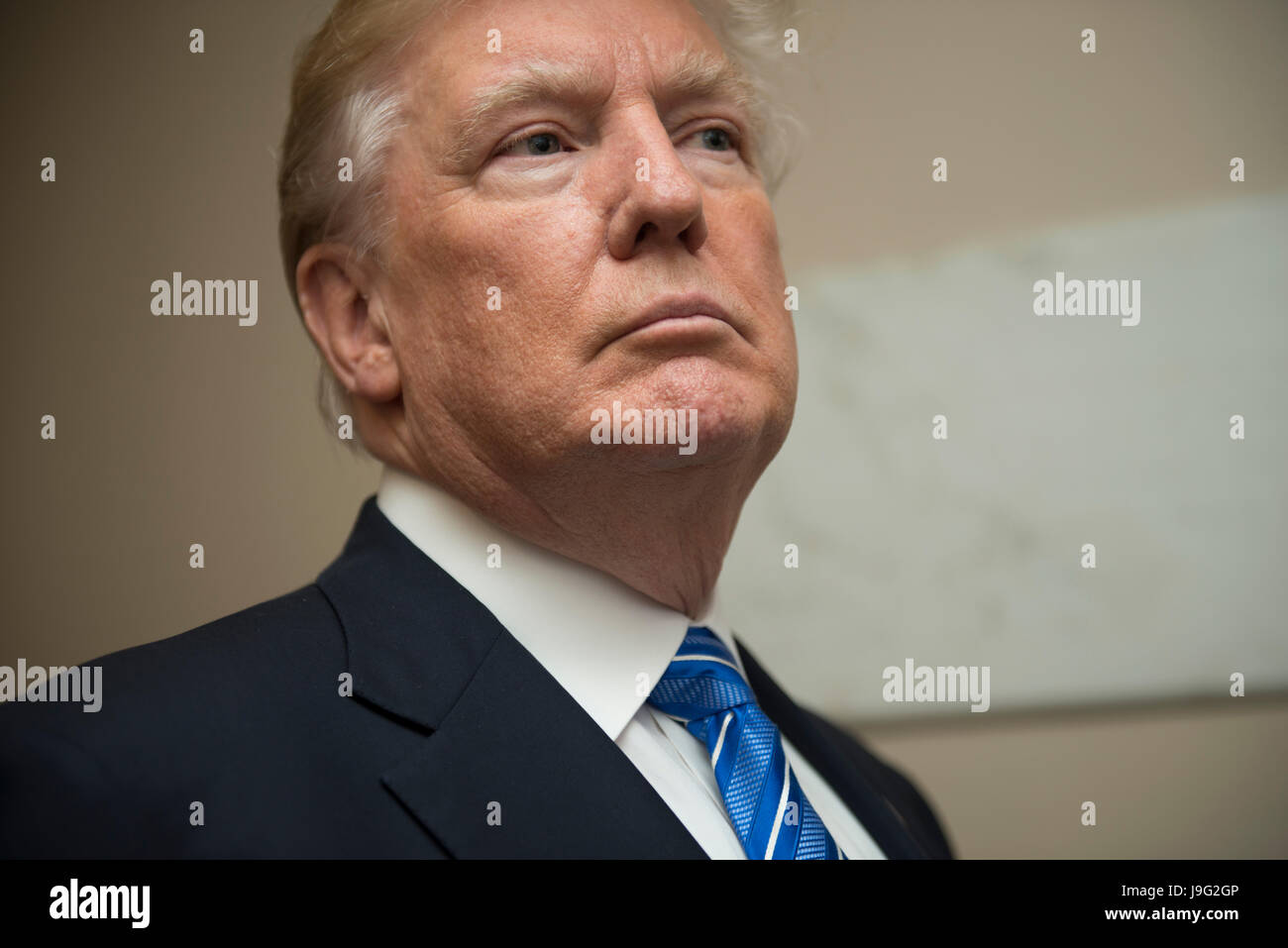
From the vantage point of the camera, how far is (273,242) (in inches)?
94.2

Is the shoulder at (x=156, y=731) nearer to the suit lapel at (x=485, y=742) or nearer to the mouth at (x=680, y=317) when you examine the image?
the suit lapel at (x=485, y=742)

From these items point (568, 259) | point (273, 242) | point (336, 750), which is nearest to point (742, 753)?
point (336, 750)

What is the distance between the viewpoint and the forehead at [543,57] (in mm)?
1365

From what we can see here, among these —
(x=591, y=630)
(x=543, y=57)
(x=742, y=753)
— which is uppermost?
(x=543, y=57)

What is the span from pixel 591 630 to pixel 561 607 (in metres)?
0.05

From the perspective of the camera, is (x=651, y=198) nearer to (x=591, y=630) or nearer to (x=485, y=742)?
(x=591, y=630)

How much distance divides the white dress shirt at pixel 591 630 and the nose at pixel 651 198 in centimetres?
41

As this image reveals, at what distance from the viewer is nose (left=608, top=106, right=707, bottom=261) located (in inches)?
50.8

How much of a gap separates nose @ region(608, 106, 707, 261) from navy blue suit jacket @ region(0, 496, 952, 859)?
482 mm

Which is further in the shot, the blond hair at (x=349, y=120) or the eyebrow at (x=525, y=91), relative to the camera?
the blond hair at (x=349, y=120)

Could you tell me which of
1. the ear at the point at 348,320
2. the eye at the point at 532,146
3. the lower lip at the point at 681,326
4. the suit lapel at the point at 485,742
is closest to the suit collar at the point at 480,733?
the suit lapel at the point at 485,742

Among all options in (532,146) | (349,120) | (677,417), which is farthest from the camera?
(349,120)

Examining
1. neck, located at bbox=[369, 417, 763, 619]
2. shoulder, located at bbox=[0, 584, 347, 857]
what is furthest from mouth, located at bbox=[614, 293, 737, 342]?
shoulder, located at bbox=[0, 584, 347, 857]
